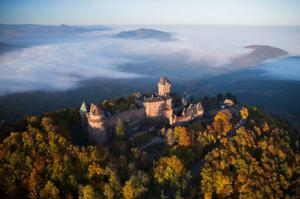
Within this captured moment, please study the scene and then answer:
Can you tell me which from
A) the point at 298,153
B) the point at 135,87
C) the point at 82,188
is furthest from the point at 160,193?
the point at 135,87

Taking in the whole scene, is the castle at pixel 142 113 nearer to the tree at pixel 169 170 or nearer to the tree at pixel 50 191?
the tree at pixel 169 170

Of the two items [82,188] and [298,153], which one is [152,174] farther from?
[298,153]

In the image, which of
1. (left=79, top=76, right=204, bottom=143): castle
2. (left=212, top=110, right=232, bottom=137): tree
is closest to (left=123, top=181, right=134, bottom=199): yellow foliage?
(left=79, top=76, right=204, bottom=143): castle

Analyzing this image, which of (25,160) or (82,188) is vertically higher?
(25,160)

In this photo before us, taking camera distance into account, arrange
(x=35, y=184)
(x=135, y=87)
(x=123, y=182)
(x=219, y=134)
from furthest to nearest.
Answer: (x=135, y=87) → (x=219, y=134) → (x=123, y=182) → (x=35, y=184)

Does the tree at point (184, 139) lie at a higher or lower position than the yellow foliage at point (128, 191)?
higher

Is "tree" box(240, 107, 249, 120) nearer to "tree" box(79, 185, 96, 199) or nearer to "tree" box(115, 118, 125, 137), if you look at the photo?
"tree" box(115, 118, 125, 137)

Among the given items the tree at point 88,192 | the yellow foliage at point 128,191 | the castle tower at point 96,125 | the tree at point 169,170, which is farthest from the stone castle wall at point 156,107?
the tree at point 88,192
